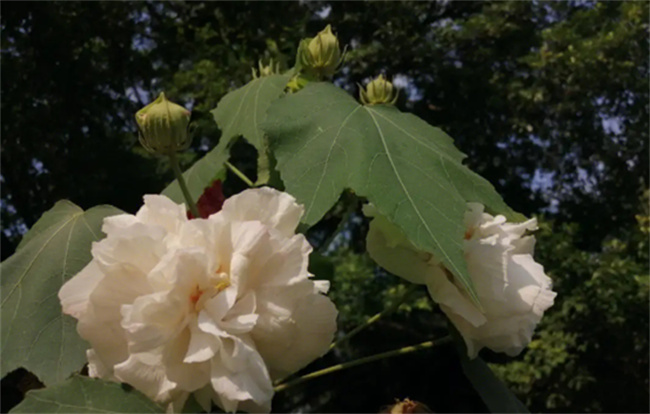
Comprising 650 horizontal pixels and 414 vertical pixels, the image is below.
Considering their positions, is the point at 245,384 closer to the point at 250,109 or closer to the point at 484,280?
the point at 484,280

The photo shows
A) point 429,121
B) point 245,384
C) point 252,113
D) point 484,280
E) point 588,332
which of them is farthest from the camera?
point 429,121

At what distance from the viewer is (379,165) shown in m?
0.52

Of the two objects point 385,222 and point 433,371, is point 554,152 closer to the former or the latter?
point 433,371

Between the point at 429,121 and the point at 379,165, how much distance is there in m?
4.19

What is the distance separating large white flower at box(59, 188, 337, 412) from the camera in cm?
40

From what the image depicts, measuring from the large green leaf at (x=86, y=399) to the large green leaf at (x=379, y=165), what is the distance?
0.13 meters

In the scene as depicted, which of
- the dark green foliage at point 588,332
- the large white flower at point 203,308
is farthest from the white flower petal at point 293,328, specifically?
the dark green foliage at point 588,332

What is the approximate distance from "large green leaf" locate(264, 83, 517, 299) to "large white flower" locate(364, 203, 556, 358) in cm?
3

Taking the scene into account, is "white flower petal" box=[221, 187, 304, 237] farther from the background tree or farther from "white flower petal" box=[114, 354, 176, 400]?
the background tree

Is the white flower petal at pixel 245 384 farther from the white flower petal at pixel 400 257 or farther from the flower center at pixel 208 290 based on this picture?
the white flower petal at pixel 400 257

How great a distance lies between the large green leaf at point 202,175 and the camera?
670 mm

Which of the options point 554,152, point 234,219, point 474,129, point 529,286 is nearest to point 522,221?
point 529,286

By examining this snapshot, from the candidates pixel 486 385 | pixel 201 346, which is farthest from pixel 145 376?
pixel 486 385

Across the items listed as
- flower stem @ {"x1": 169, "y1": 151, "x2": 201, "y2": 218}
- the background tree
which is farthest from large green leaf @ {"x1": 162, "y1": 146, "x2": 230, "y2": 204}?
the background tree
